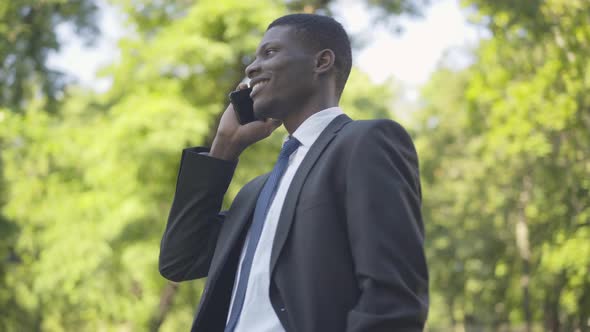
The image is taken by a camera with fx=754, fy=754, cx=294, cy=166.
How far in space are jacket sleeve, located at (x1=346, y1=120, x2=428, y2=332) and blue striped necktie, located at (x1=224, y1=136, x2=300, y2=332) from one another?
44 cm

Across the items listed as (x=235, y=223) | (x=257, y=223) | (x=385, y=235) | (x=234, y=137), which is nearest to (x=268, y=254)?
(x=257, y=223)

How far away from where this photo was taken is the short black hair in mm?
2857

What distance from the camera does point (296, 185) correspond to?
2.45 m

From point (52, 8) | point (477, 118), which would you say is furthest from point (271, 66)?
point (477, 118)

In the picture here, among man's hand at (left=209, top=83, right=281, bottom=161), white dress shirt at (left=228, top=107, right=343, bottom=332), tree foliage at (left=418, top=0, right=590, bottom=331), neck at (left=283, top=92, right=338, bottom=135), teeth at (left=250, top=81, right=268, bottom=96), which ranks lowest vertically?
tree foliage at (left=418, top=0, right=590, bottom=331)

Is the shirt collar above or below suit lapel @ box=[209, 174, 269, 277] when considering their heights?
above

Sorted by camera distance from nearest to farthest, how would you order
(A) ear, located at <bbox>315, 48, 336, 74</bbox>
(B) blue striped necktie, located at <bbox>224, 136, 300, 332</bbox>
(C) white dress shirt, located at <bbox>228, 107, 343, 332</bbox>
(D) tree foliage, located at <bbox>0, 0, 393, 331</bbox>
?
1. (C) white dress shirt, located at <bbox>228, 107, 343, 332</bbox>
2. (B) blue striped necktie, located at <bbox>224, 136, 300, 332</bbox>
3. (A) ear, located at <bbox>315, 48, 336, 74</bbox>
4. (D) tree foliage, located at <bbox>0, 0, 393, 331</bbox>

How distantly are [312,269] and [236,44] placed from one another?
13044mm

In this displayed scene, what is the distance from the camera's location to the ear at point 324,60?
2.82 metres

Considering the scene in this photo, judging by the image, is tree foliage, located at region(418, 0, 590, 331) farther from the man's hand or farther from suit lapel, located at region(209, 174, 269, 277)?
suit lapel, located at region(209, 174, 269, 277)

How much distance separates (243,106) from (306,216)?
2.86ft

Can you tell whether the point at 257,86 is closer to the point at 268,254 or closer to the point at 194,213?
the point at 194,213

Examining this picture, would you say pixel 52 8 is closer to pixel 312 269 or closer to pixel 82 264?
pixel 82 264

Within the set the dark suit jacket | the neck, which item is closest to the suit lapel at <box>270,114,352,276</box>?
the dark suit jacket
